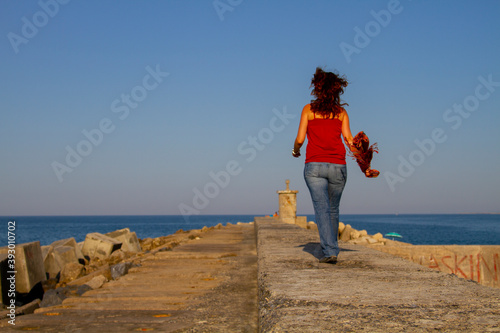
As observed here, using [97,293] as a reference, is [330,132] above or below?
above

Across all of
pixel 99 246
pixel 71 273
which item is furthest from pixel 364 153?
pixel 99 246

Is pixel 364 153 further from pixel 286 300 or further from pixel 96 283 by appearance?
pixel 96 283

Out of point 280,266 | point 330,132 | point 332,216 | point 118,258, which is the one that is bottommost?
point 118,258

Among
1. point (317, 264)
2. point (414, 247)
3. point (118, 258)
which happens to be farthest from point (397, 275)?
point (118, 258)

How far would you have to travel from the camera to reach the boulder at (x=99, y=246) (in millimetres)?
12312

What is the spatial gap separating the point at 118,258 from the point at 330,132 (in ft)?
25.5

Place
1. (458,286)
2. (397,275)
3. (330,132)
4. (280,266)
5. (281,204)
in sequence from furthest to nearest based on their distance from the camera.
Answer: (281,204)
(330,132)
(280,266)
(397,275)
(458,286)

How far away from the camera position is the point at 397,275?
3.27m

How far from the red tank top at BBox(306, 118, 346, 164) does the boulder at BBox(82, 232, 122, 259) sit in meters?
9.57

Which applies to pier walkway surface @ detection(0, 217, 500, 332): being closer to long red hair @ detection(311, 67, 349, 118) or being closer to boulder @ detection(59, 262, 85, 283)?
long red hair @ detection(311, 67, 349, 118)

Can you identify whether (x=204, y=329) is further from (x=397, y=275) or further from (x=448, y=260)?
(x=448, y=260)

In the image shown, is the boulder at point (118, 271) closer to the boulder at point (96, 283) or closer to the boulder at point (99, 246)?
the boulder at point (96, 283)

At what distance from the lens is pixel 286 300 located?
2.37m

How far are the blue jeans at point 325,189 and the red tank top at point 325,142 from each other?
7cm
